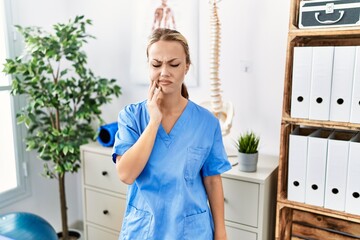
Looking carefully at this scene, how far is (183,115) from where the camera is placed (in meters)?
1.24

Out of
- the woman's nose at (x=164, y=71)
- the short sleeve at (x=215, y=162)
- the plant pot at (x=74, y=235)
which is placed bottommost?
the plant pot at (x=74, y=235)

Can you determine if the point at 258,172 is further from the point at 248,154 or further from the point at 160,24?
the point at 160,24

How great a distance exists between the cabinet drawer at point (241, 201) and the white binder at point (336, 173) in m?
0.31

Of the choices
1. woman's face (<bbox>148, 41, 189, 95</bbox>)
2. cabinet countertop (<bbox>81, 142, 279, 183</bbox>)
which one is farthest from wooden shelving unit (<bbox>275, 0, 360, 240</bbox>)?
woman's face (<bbox>148, 41, 189, 95</bbox>)

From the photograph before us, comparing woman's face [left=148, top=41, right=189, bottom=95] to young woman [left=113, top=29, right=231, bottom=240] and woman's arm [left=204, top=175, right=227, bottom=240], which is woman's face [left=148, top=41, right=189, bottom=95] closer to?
young woman [left=113, top=29, right=231, bottom=240]

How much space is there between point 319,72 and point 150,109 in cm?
70

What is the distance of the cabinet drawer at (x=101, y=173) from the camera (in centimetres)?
199

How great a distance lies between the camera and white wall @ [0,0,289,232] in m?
1.86

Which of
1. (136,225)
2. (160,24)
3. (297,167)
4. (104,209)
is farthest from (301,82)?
(104,209)

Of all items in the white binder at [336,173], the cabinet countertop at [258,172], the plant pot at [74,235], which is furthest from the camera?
the plant pot at [74,235]

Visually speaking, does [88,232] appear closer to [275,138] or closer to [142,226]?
[142,226]

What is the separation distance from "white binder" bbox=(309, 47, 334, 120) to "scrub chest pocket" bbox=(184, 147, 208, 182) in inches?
20.1

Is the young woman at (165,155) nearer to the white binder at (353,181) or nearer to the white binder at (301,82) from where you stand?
the white binder at (301,82)

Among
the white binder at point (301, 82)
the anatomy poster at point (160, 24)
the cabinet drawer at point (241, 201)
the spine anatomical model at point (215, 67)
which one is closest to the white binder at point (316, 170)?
the white binder at point (301, 82)
